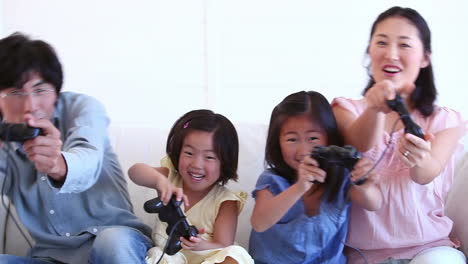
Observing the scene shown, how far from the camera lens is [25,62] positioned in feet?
4.39

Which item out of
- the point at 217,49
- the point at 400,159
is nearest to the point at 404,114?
the point at 400,159

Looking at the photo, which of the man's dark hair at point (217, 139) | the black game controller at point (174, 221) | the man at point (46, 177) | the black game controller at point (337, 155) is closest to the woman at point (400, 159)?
the black game controller at point (337, 155)

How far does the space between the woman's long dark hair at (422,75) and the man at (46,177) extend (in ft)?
2.31

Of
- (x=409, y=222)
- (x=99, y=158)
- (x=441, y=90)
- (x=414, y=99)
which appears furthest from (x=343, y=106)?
(x=441, y=90)

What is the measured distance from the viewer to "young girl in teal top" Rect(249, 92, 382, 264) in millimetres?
1372

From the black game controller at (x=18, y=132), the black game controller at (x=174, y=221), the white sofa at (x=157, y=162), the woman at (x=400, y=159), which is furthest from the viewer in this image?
the white sofa at (x=157, y=162)

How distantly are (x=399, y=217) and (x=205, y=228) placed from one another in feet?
1.50

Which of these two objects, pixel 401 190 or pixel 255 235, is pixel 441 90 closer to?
pixel 401 190

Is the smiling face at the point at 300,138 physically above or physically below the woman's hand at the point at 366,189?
above

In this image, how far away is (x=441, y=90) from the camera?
213 cm

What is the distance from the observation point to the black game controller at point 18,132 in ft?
Answer: 3.77

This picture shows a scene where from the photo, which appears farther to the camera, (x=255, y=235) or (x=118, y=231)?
(x=255, y=235)

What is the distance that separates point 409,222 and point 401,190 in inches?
3.0

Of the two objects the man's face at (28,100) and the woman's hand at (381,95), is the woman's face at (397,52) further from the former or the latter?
the man's face at (28,100)
